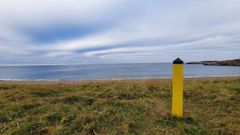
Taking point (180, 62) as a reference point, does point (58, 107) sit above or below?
below

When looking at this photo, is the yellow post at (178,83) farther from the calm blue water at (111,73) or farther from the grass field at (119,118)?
the calm blue water at (111,73)

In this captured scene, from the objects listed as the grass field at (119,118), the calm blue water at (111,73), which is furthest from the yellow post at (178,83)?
the calm blue water at (111,73)

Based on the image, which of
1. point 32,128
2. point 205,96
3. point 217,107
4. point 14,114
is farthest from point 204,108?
point 14,114

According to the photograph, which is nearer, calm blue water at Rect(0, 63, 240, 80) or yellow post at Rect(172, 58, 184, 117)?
yellow post at Rect(172, 58, 184, 117)

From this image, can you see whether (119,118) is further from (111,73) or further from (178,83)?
(111,73)

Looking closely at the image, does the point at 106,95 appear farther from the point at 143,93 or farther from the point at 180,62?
the point at 180,62

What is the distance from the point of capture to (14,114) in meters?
3.84

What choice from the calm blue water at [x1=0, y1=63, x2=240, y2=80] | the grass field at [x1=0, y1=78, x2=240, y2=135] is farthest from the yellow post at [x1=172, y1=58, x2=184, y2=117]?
the calm blue water at [x1=0, y1=63, x2=240, y2=80]

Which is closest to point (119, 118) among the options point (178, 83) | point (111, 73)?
point (178, 83)

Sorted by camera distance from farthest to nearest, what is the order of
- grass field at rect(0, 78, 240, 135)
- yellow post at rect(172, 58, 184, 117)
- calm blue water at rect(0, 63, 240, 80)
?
calm blue water at rect(0, 63, 240, 80) → yellow post at rect(172, 58, 184, 117) → grass field at rect(0, 78, 240, 135)

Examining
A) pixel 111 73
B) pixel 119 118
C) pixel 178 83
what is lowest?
pixel 111 73

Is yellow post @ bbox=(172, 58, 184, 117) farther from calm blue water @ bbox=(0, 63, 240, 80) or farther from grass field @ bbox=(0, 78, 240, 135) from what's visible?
calm blue water @ bbox=(0, 63, 240, 80)

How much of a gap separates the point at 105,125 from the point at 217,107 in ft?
9.19

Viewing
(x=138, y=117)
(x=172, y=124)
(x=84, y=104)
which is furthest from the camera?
(x=84, y=104)
